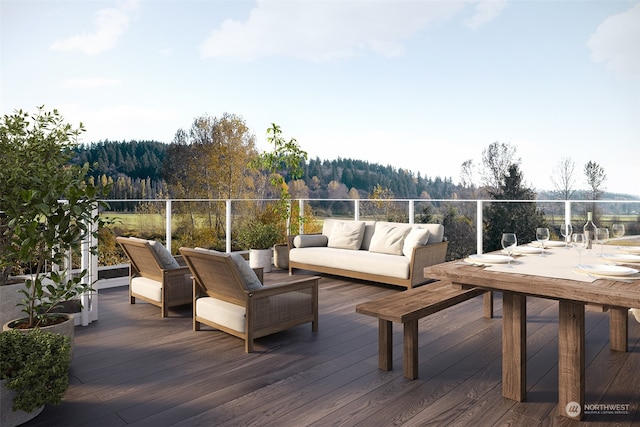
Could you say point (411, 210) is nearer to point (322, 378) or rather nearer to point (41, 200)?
point (322, 378)

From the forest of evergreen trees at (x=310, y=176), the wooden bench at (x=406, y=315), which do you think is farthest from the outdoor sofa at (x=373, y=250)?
the forest of evergreen trees at (x=310, y=176)

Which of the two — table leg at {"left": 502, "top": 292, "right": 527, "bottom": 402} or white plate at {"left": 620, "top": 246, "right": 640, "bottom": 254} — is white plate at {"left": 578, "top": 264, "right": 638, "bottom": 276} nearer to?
table leg at {"left": 502, "top": 292, "right": 527, "bottom": 402}

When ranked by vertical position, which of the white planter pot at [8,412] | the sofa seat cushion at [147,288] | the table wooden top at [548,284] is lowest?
the white planter pot at [8,412]

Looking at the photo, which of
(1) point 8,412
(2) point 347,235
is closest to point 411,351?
(1) point 8,412

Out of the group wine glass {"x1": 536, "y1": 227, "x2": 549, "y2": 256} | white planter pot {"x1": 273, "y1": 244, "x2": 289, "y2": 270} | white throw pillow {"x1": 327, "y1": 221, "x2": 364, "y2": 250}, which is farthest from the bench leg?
white planter pot {"x1": 273, "y1": 244, "x2": 289, "y2": 270}

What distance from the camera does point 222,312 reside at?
10.4 feet

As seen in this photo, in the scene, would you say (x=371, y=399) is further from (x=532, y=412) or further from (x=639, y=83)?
(x=639, y=83)

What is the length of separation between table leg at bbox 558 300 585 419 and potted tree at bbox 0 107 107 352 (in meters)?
2.64

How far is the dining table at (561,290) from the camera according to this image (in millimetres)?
1752

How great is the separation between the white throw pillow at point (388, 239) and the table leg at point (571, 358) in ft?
10.6

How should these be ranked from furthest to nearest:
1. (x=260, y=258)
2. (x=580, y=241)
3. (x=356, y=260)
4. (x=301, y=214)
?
(x=301, y=214) → (x=260, y=258) → (x=356, y=260) → (x=580, y=241)

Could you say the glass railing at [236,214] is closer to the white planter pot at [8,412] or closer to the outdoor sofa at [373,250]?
the outdoor sofa at [373,250]

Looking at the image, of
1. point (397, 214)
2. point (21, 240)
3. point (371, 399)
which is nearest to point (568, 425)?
point (371, 399)

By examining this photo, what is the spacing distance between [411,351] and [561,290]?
1.04 m
